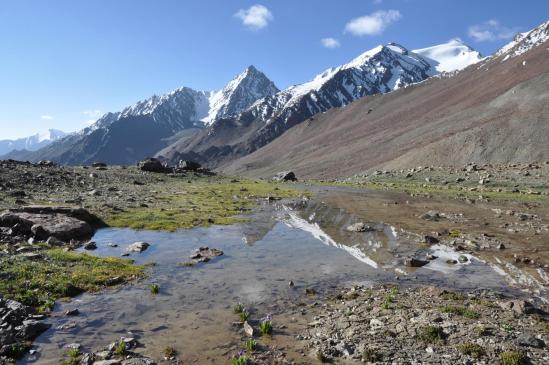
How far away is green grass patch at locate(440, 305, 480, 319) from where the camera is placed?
49.8ft

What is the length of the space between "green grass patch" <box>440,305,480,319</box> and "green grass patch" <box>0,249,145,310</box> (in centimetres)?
1485

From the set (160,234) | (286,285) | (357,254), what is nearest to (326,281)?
(286,285)

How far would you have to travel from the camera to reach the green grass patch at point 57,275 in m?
17.2

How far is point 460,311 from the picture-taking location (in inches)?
611

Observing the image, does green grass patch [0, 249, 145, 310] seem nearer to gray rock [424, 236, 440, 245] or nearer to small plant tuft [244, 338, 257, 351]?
small plant tuft [244, 338, 257, 351]

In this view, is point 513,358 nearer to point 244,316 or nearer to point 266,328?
point 266,328

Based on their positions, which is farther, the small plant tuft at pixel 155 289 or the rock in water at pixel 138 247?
the rock in water at pixel 138 247

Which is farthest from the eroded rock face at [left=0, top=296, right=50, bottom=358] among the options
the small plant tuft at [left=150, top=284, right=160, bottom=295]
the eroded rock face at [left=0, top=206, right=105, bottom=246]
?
the eroded rock face at [left=0, top=206, right=105, bottom=246]

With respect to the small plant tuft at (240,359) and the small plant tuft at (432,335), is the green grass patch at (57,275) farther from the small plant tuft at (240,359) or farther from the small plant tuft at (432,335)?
the small plant tuft at (432,335)

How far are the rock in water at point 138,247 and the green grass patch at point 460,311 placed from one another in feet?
62.7

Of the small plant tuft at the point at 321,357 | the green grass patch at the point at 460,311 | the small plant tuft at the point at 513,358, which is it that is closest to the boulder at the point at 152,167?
the green grass patch at the point at 460,311

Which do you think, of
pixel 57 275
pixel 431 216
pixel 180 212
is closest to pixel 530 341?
pixel 57 275

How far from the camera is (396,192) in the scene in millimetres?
69125

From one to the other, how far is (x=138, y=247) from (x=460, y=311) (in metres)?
20.1
